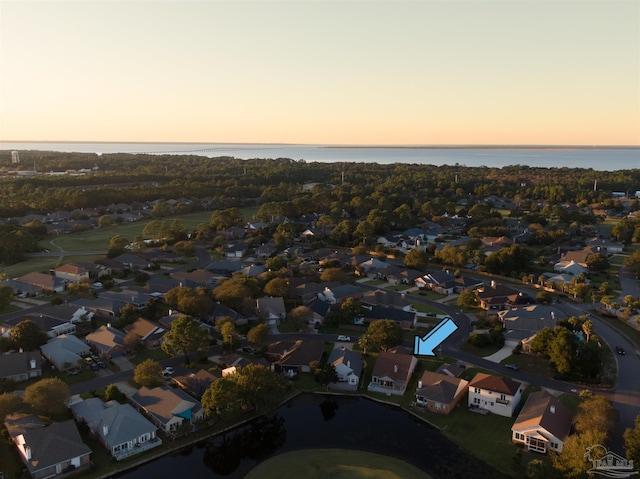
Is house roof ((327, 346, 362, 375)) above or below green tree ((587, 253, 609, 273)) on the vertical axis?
below

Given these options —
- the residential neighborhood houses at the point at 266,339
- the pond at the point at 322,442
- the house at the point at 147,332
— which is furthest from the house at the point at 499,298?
the house at the point at 147,332

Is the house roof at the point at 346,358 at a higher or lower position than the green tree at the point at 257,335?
lower

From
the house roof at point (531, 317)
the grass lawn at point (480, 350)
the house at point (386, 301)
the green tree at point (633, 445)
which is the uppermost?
the green tree at point (633, 445)

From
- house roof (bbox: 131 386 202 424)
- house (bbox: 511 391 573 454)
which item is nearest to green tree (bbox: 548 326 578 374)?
house (bbox: 511 391 573 454)

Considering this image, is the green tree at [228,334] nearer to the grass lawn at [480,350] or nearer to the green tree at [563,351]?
the grass lawn at [480,350]

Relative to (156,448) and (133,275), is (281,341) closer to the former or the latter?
(156,448)

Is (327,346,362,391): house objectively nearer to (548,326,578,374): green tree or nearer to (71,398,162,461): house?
(71,398,162,461): house
